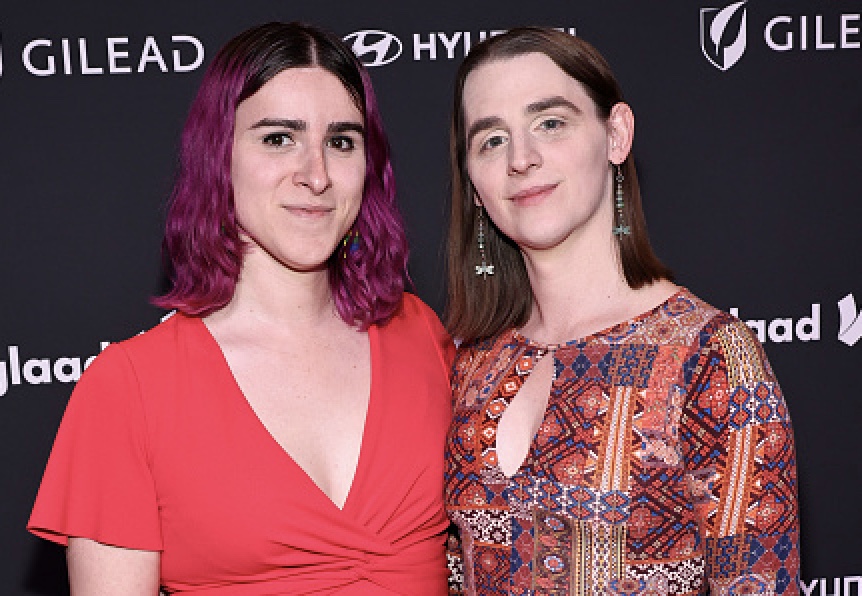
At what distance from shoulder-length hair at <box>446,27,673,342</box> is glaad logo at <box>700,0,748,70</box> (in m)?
0.78

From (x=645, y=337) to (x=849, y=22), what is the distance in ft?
4.44

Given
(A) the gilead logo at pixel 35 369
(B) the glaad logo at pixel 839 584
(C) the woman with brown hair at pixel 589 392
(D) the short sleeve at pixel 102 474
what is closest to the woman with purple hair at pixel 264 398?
(D) the short sleeve at pixel 102 474

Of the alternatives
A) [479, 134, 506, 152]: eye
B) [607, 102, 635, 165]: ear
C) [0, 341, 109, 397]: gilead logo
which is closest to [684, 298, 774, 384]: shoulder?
[607, 102, 635, 165]: ear

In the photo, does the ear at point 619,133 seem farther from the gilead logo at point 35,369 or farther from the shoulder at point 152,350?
the gilead logo at point 35,369

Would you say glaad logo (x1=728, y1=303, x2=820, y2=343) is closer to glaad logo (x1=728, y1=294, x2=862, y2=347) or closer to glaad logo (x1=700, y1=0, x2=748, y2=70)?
glaad logo (x1=728, y1=294, x2=862, y2=347)

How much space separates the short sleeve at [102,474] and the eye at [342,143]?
548mm

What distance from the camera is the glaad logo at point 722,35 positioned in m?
2.44

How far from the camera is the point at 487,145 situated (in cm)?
174

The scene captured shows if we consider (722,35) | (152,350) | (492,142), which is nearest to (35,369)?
(152,350)

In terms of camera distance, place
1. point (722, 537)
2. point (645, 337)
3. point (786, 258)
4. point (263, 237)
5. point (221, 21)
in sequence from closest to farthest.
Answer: point (722, 537) < point (645, 337) < point (263, 237) < point (221, 21) < point (786, 258)

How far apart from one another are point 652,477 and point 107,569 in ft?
2.89

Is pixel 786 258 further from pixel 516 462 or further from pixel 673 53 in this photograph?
pixel 516 462

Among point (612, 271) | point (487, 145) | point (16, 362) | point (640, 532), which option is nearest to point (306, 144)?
point (487, 145)

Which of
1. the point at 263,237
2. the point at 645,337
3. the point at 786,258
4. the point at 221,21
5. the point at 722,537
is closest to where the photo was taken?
the point at 722,537
